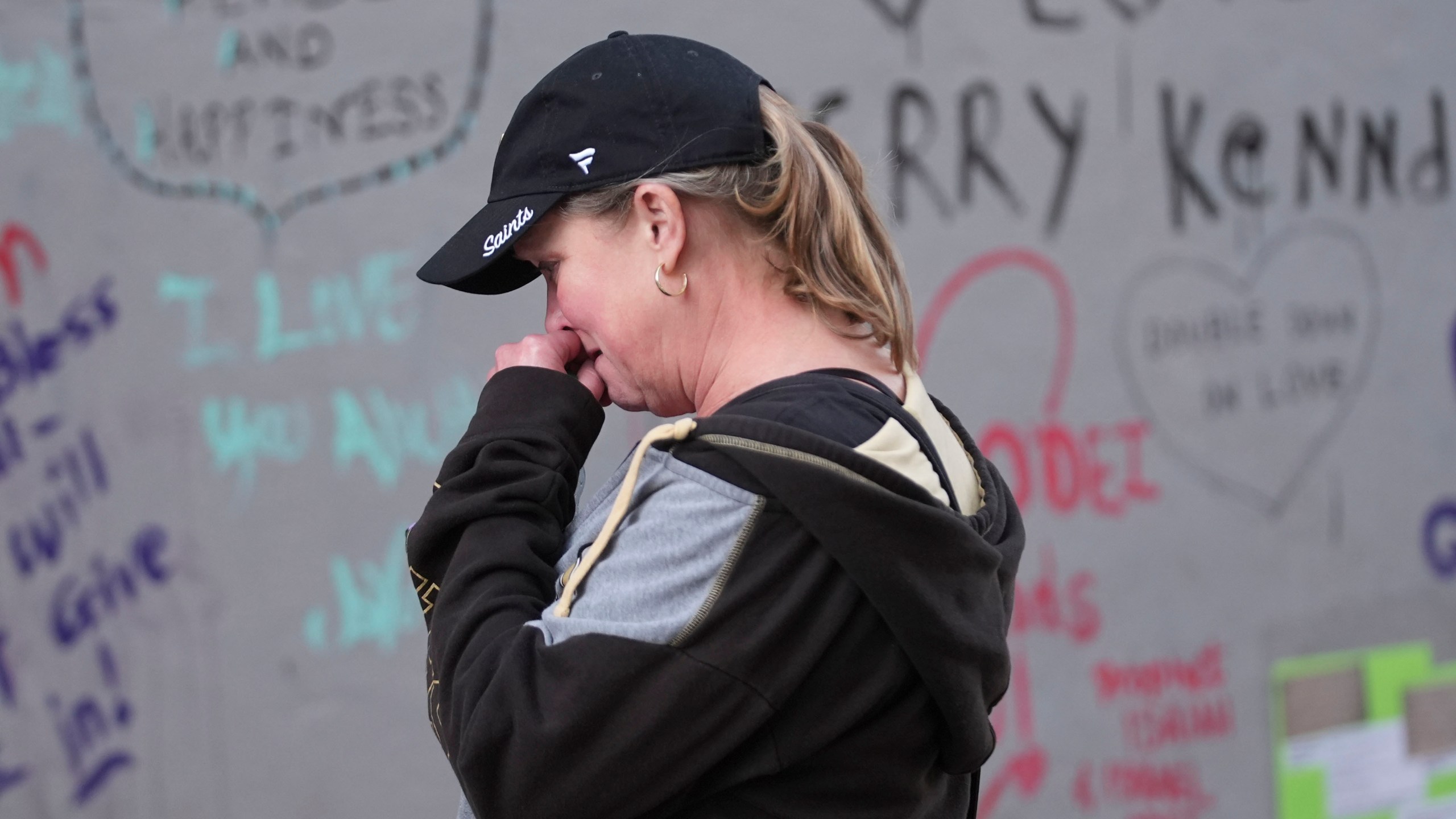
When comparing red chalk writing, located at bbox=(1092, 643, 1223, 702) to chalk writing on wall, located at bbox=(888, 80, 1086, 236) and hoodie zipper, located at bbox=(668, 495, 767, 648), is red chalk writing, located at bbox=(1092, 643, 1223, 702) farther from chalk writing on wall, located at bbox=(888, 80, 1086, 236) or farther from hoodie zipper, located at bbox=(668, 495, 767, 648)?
hoodie zipper, located at bbox=(668, 495, 767, 648)

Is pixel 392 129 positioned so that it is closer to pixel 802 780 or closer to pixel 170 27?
pixel 170 27

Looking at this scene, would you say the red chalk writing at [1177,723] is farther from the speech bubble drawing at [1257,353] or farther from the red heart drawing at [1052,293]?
the red heart drawing at [1052,293]

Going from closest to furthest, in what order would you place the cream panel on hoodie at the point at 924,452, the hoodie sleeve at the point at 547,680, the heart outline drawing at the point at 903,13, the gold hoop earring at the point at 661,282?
the hoodie sleeve at the point at 547,680, the cream panel on hoodie at the point at 924,452, the gold hoop earring at the point at 661,282, the heart outline drawing at the point at 903,13

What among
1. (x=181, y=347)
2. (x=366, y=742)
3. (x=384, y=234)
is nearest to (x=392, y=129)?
(x=384, y=234)

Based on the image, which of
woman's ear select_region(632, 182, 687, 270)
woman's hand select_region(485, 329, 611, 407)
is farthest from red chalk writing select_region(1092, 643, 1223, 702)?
woman's ear select_region(632, 182, 687, 270)

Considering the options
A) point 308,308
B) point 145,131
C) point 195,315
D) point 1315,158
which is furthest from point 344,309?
point 1315,158

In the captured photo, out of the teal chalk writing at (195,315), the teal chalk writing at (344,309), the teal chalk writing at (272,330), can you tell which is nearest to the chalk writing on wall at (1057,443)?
the teal chalk writing at (344,309)

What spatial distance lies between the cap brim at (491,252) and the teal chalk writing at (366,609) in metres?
1.35

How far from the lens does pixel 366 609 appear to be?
2.56 meters

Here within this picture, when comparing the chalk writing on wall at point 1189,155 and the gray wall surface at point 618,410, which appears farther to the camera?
the chalk writing on wall at point 1189,155

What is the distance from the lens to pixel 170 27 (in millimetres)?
2521

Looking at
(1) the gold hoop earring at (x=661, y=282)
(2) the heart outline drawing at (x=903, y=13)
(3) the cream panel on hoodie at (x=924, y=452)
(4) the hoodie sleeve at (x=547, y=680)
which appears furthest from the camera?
(2) the heart outline drawing at (x=903, y=13)

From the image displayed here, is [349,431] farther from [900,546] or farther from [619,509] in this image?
[900,546]

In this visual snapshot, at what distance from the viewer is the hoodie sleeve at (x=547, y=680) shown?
1.00 meters
